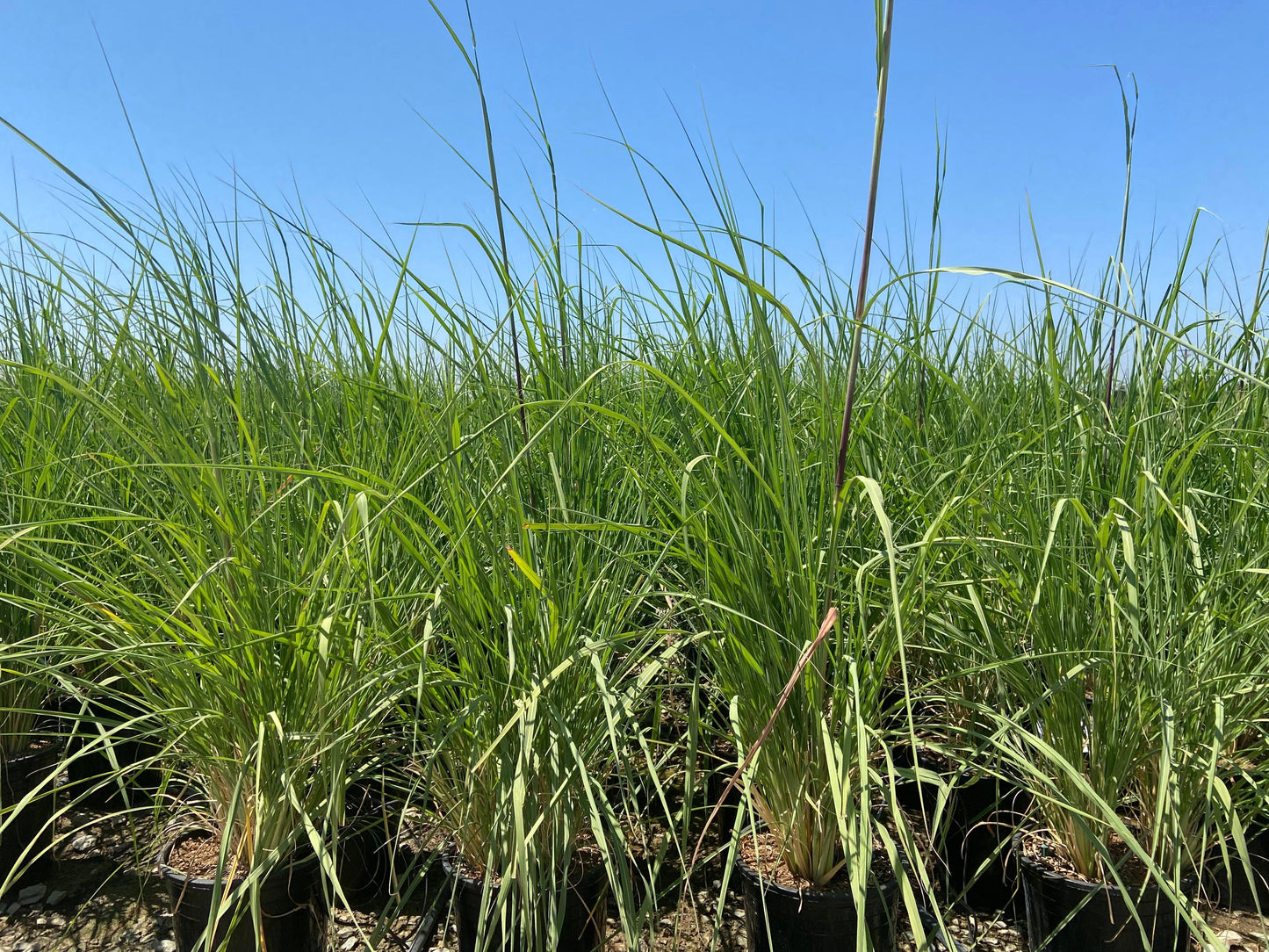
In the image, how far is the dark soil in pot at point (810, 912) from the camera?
110 cm

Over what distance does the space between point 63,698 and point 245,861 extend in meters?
1.04

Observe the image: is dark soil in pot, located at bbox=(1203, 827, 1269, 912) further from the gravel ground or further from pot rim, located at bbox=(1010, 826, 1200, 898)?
pot rim, located at bbox=(1010, 826, 1200, 898)

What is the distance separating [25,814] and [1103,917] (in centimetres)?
200

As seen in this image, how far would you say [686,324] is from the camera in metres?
1.44

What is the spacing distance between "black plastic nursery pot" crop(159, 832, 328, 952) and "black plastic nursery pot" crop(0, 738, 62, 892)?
551 mm

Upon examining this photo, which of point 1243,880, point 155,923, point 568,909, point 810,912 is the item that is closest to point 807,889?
point 810,912

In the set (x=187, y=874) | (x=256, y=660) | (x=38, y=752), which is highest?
(x=256, y=660)

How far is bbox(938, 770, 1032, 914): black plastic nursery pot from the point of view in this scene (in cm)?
137

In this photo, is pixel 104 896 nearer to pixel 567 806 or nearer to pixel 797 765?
pixel 567 806

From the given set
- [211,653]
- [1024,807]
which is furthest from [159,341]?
[1024,807]

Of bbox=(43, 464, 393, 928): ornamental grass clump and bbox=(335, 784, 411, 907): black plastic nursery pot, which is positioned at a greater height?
bbox=(43, 464, 393, 928): ornamental grass clump

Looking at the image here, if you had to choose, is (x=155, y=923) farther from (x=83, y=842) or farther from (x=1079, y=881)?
(x=1079, y=881)

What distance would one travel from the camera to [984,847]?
1.46 m

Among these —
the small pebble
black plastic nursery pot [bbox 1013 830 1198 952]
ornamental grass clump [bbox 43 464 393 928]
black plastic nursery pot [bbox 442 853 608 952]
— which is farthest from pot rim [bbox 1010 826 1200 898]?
the small pebble
